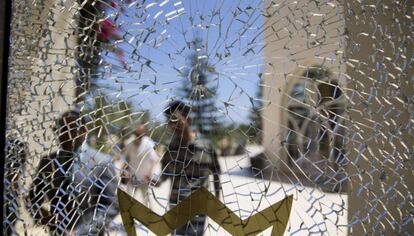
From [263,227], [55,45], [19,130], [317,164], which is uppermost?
[55,45]

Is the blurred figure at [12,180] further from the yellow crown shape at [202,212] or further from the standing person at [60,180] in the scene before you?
the yellow crown shape at [202,212]

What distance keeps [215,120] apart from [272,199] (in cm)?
18

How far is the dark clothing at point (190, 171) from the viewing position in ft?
2.55

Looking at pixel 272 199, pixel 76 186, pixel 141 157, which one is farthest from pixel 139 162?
pixel 272 199

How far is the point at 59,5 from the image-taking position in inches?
32.7

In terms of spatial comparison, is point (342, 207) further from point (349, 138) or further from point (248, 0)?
point (248, 0)

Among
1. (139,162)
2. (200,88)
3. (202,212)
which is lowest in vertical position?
(202,212)

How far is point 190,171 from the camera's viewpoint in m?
0.79

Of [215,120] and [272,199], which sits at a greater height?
[215,120]

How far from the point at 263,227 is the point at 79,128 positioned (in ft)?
1.32

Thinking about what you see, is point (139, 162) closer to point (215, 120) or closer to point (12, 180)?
point (215, 120)

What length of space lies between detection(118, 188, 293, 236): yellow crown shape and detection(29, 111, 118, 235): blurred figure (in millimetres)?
34

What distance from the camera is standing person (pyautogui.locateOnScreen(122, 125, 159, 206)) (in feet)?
2.61

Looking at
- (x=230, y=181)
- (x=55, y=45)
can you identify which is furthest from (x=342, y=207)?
(x=55, y=45)
